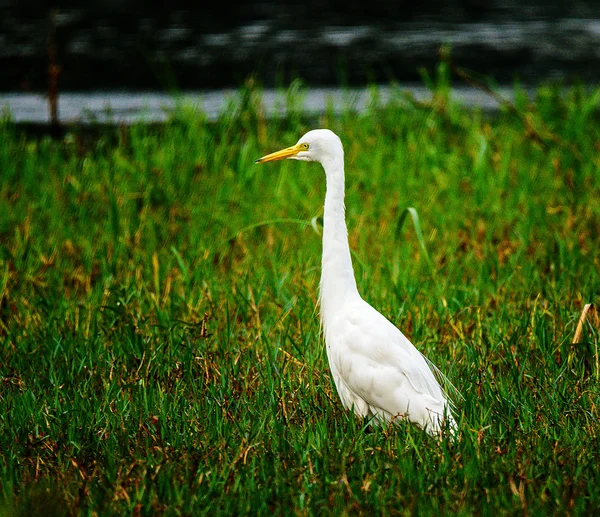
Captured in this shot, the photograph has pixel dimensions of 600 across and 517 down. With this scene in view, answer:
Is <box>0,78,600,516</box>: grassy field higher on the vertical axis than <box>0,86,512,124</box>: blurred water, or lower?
higher

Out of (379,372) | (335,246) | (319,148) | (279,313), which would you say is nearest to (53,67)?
(279,313)

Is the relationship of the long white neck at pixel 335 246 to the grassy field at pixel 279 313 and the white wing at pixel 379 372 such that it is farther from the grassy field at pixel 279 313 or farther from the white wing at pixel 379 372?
the grassy field at pixel 279 313

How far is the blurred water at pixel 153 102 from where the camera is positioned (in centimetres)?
1062

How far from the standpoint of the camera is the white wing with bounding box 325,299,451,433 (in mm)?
3805

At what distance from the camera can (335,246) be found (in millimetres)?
4125

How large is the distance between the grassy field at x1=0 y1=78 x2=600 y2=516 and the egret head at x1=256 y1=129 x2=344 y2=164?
74cm

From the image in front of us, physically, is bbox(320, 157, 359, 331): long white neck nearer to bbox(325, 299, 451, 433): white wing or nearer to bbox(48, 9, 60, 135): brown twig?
bbox(325, 299, 451, 433): white wing

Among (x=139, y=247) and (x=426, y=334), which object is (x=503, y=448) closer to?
(x=426, y=334)

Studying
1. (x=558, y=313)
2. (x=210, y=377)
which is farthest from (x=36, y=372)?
(x=558, y=313)

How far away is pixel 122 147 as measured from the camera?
804 cm

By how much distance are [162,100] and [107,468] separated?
28.4ft

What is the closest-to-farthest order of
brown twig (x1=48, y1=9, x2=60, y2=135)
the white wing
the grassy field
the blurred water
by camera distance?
the grassy field < the white wing < brown twig (x1=48, y1=9, x2=60, y2=135) < the blurred water

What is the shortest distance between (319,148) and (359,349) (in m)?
0.88

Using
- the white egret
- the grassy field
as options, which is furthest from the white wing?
the grassy field
